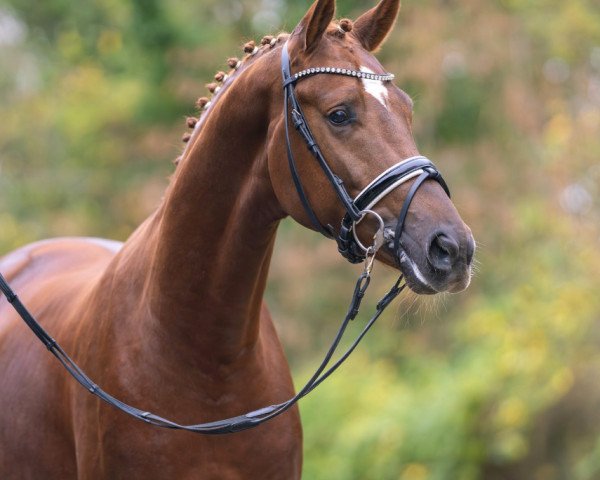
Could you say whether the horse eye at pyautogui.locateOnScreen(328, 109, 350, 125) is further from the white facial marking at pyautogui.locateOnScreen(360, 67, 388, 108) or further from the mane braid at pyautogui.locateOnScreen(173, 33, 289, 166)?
the mane braid at pyautogui.locateOnScreen(173, 33, 289, 166)

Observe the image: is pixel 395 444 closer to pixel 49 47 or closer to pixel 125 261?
pixel 125 261

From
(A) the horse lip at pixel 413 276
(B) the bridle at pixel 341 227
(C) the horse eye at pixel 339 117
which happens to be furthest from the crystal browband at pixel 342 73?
(A) the horse lip at pixel 413 276

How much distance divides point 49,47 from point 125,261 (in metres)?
20.4

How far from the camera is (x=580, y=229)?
961 centimetres

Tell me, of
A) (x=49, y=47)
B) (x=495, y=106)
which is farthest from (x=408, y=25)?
(x=49, y=47)

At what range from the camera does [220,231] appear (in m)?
3.71

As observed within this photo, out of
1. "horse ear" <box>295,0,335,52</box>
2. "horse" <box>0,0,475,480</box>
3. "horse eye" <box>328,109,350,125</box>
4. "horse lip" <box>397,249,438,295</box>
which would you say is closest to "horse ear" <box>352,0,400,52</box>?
"horse" <box>0,0,475,480</box>

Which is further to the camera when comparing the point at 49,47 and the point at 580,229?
the point at 49,47

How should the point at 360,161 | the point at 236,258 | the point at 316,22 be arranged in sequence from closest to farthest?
the point at 360,161, the point at 316,22, the point at 236,258

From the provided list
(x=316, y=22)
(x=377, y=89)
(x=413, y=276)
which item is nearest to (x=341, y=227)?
(x=413, y=276)

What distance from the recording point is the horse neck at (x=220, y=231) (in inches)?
143

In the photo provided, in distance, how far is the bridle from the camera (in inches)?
127

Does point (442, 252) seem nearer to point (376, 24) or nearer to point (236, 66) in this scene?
point (376, 24)

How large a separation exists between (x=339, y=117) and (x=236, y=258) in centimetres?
69
